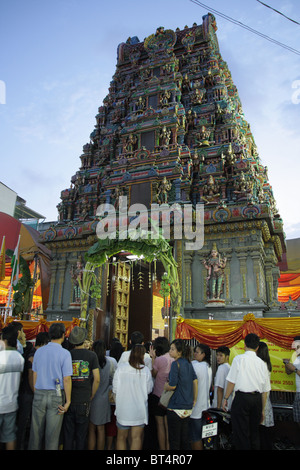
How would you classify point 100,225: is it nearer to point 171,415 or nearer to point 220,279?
point 220,279

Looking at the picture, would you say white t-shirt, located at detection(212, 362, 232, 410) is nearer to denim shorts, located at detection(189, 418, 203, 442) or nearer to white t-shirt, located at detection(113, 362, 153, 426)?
denim shorts, located at detection(189, 418, 203, 442)

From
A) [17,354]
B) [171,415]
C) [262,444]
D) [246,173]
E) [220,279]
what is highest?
[246,173]

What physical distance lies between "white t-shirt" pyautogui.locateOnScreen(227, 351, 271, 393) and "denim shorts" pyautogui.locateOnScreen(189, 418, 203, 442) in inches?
33.1

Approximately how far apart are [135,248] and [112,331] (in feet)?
18.5

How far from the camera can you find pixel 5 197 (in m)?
30.4

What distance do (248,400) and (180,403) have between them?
966 mm

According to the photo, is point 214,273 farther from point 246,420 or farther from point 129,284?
point 246,420

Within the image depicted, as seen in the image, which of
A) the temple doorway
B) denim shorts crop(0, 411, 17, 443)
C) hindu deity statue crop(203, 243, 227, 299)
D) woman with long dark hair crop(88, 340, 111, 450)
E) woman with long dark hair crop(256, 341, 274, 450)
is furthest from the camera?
the temple doorway

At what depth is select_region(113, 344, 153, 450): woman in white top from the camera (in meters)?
4.64

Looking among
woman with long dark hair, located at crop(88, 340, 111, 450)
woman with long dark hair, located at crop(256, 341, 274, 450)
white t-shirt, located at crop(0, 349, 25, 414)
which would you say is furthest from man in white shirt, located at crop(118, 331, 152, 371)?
woman with long dark hair, located at crop(256, 341, 274, 450)

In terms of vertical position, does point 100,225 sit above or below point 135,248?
above

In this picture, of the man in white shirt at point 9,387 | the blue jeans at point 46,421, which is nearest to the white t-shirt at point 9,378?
the man in white shirt at point 9,387

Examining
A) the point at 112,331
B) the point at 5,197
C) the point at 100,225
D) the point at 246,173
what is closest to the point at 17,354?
the point at 100,225

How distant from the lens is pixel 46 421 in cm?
447
